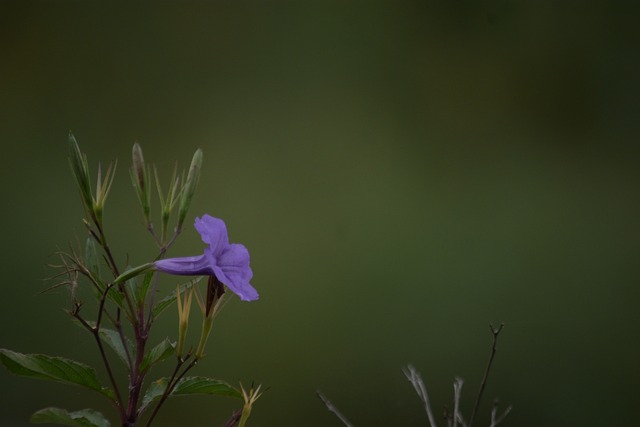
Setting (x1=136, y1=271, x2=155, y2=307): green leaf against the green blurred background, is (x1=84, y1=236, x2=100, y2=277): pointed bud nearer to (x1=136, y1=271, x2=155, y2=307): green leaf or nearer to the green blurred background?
(x1=136, y1=271, x2=155, y2=307): green leaf

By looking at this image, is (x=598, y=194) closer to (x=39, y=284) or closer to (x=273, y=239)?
(x=273, y=239)

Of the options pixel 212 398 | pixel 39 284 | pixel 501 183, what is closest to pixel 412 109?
pixel 501 183

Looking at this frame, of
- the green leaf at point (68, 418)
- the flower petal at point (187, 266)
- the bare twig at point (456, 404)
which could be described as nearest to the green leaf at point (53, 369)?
the green leaf at point (68, 418)

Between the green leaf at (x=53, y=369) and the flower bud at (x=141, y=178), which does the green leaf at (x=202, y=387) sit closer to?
the green leaf at (x=53, y=369)

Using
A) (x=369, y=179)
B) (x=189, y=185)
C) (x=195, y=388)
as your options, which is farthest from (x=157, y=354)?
(x=369, y=179)

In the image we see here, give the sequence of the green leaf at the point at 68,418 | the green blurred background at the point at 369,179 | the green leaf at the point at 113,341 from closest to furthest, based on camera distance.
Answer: the green leaf at the point at 68,418 → the green leaf at the point at 113,341 → the green blurred background at the point at 369,179

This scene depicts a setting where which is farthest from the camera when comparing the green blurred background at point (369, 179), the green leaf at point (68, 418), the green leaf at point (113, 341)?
the green blurred background at point (369, 179)

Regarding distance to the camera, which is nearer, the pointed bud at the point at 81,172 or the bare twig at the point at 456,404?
the pointed bud at the point at 81,172
